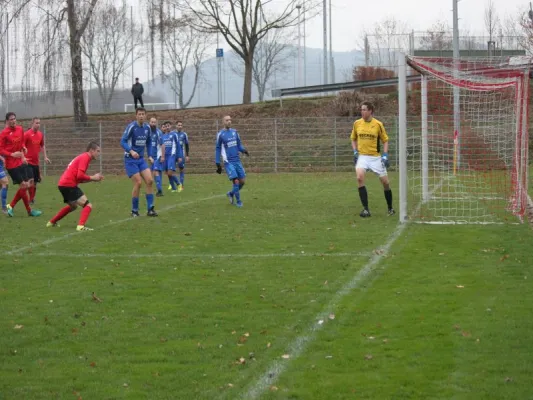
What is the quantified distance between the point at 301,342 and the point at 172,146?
17.2 meters

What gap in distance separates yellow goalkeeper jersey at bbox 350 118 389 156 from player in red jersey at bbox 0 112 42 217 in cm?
647

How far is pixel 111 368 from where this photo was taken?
608 cm

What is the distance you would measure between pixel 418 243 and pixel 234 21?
3955 centimetres

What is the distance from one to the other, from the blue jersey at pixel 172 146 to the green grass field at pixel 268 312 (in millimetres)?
9082

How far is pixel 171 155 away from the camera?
76.3 ft

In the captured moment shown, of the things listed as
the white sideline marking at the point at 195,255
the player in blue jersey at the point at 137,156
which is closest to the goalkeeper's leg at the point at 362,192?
the player in blue jersey at the point at 137,156

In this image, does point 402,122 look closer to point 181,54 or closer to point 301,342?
point 301,342

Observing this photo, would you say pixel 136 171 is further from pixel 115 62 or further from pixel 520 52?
pixel 115 62

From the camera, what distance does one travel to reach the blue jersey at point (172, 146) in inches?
917

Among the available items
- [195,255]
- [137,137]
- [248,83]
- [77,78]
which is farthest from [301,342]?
[248,83]

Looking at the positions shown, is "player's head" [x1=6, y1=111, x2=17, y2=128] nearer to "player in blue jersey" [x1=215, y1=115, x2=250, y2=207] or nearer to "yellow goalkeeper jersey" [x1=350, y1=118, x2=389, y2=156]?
"player in blue jersey" [x1=215, y1=115, x2=250, y2=207]

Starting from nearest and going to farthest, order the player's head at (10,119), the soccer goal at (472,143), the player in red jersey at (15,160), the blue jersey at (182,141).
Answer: the soccer goal at (472,143)
the player in red jersey at (15,160)
the player's head at (10,119)
the blue jersey at (182,141)

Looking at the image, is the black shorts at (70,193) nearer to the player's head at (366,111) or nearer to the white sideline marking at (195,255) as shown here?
the white sideline marking at (195,255)

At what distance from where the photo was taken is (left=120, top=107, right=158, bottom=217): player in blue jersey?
51.4ft
